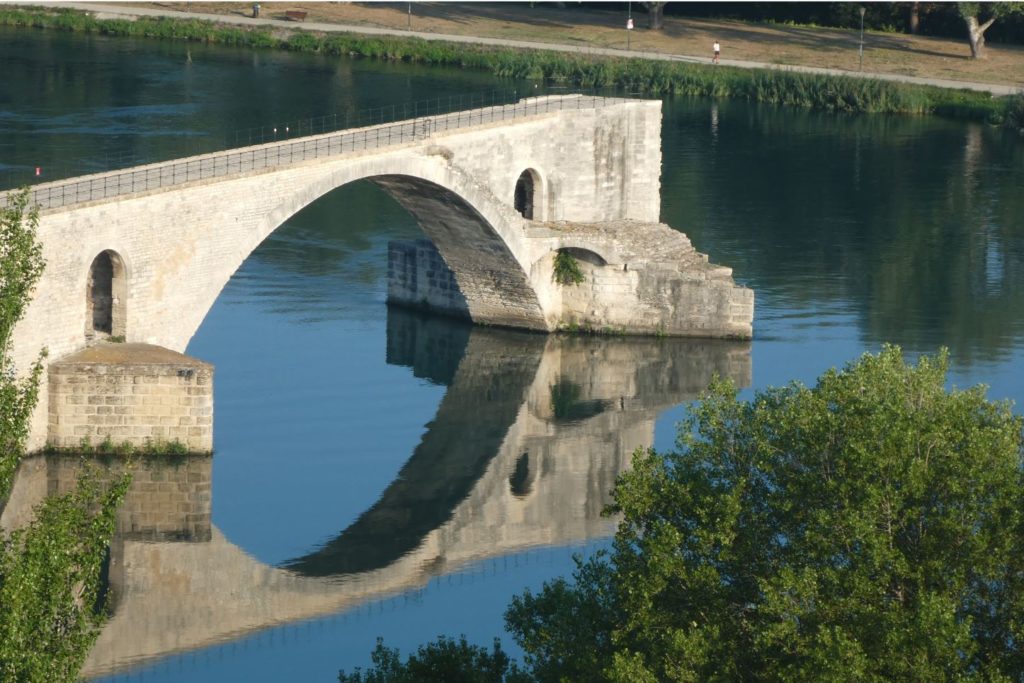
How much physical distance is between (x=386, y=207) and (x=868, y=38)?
40121mm

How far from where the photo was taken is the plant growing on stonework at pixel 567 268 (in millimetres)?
57906

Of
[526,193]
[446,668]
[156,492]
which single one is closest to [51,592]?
[446,668]

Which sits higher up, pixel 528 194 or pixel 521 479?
pixel 528 194

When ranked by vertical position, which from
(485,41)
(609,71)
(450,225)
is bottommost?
(450,225)

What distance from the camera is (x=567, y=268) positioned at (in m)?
58.0

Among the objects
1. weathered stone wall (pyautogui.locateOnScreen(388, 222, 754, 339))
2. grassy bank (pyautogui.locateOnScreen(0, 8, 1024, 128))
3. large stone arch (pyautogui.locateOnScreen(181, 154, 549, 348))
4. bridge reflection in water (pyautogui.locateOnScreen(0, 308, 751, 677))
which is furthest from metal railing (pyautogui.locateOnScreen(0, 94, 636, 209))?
grassy bank (pyautogui.locateOnScreen(0, 8, 1024, 128))

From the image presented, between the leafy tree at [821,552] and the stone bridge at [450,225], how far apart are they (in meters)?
16.3

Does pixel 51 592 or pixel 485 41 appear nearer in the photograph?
pixel 51 592

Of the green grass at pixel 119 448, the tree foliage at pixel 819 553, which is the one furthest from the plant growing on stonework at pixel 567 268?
the tree foliage at pixel 819 553

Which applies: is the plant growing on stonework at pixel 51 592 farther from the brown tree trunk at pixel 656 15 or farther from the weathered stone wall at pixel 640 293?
the brown tree trunk at pixel 656 15

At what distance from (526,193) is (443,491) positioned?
605 inches

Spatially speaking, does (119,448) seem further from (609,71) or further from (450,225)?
(609,71)

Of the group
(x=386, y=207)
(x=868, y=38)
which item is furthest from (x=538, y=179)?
(x=868, y=38)

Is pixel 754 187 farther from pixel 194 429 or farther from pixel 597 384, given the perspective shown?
pixel 194 429
